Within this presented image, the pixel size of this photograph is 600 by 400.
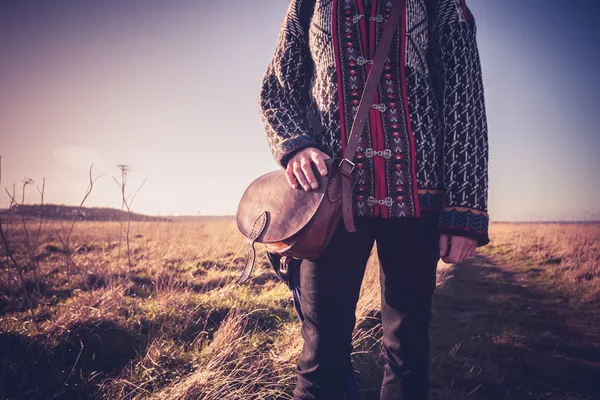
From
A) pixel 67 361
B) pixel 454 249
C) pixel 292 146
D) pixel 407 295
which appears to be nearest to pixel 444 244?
pixel 454 249

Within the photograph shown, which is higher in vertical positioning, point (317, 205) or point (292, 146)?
point (292, 146)

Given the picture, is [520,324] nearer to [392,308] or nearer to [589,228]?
[392,308]

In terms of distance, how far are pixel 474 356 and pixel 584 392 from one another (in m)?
0.77

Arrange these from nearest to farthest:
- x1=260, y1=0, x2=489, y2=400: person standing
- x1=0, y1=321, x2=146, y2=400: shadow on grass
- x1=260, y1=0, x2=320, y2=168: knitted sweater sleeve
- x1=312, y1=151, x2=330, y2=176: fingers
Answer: x1=312, y1=151, x2=330, y2=176: fingers, x1=260, y1=0, x2=489, y2=400: person standing, x1=260, y1=0, x2=320, y2=168: knitted sweater sleeve, x1=0, y1=321, x2=146, y2=400: shadow on grass

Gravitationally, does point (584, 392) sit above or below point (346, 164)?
below

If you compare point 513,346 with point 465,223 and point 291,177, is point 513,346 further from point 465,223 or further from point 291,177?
point 291,177

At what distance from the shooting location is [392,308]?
120cm

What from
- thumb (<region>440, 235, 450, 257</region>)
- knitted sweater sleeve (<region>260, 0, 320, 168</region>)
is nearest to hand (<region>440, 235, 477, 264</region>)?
thumb (<region>440, 235, 450, 257</region>)

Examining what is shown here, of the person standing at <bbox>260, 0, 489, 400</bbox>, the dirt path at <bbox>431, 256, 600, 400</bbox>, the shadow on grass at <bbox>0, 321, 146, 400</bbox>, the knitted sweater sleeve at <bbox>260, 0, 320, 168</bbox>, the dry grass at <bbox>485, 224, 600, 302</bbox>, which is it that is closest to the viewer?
the person standing at <bbox>260, 0, 489, 400</bbox>

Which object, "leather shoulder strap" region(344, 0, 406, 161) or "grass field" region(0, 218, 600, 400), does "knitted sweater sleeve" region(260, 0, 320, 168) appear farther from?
"grass field" region(0, 218, 600, 400)

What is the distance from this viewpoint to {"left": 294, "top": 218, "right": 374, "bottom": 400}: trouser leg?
42.3 inches

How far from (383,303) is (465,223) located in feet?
1.58

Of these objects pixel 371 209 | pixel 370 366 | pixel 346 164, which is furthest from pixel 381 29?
pixel 370 366

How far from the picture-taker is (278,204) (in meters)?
1.16
